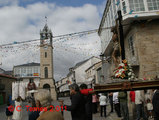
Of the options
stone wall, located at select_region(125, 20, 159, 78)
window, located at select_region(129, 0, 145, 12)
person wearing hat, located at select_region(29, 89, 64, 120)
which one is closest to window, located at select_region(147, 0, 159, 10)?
window, located at select_region(129, 0, 145, 12)

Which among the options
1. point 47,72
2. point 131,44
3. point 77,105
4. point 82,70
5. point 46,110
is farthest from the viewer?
point 82,70

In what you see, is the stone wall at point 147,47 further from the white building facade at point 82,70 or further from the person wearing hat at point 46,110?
the white building facade at point 82,70

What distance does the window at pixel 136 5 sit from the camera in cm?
1204

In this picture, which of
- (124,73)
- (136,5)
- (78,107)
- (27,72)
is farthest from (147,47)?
(27,72)

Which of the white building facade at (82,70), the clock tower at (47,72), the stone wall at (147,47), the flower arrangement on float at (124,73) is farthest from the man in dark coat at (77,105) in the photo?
the white building facade at (82,70)

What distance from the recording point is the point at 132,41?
13242 mm

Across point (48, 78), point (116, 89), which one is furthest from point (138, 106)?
point (48, 78)

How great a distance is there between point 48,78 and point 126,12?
38.4 m

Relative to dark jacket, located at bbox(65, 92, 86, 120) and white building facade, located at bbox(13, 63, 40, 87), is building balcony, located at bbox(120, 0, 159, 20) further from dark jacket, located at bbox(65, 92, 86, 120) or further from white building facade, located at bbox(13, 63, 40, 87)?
white building facade, located at bbox(13, 63, 40, 87)

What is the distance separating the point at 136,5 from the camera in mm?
12102

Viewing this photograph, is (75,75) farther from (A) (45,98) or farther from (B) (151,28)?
(A) (45,98)

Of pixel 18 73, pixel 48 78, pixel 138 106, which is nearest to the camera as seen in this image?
pixel 138 106

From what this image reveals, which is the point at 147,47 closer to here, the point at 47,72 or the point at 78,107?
the point at 78,107

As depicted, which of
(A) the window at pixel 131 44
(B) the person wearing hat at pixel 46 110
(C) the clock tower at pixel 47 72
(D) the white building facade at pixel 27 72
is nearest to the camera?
(B) the person wearing hat at pixel 46 110
